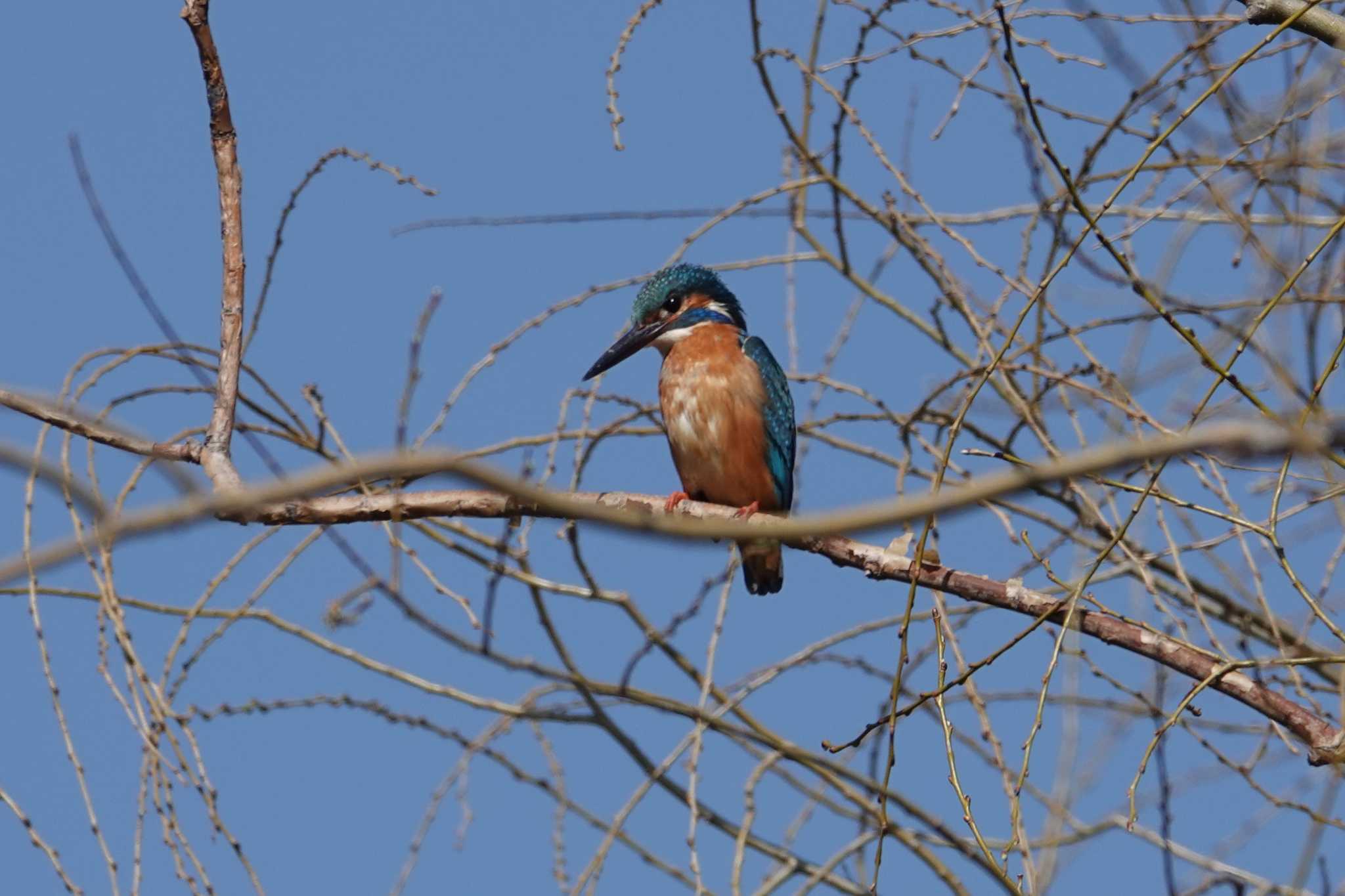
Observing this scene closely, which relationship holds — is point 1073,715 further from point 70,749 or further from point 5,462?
point 5,462

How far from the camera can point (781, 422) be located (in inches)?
185

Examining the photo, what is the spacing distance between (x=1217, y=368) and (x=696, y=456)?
2.44 meters

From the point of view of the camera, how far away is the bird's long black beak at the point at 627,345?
15.8 feet

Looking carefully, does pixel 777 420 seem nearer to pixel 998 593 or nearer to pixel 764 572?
pixel 764 572

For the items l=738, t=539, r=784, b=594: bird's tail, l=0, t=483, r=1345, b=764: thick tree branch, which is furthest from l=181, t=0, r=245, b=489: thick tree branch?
l=738, t=539, r=784, b=594: bird's tail

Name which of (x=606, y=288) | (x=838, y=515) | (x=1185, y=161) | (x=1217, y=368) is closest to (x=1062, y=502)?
(x=1185, y=161)

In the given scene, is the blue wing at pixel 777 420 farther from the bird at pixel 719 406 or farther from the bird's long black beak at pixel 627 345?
the bird's long black beak at pixel 627 345

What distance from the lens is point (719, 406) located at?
455cm

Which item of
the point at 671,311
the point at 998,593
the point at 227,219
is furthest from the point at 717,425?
the point at 227,219

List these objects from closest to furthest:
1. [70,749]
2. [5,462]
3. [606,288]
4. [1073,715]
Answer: [5,462] → [70,749] → [1073,715] → [606,288]

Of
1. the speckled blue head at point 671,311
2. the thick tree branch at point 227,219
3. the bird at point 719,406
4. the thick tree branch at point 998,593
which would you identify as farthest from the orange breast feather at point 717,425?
the thick tree branch at point 227,219

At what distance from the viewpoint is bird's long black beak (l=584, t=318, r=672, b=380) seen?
482cm

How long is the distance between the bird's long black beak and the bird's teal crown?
5cm

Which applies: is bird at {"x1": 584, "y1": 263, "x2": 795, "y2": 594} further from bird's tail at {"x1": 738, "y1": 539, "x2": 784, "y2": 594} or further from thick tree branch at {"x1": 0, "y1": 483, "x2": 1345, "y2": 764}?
thick tree branch at {"x1": 0, "y1": 483, "x2": 1345, "y2": 764}
